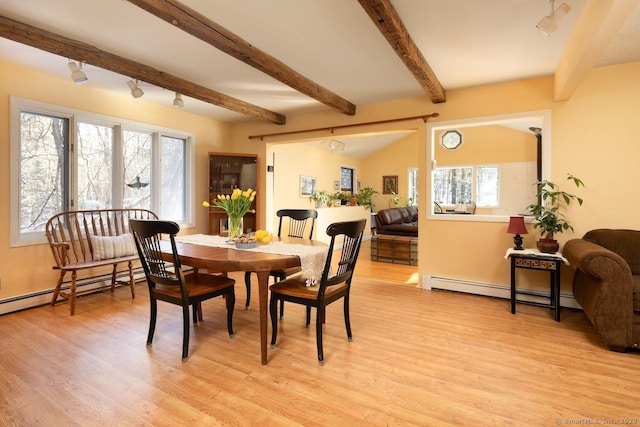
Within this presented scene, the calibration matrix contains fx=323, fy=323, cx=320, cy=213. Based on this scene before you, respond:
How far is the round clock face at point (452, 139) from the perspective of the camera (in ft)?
23.5

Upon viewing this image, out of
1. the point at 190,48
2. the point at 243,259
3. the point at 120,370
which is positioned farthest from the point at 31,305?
the point at 190,48

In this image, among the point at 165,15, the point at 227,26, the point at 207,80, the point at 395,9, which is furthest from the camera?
the point at 207,80

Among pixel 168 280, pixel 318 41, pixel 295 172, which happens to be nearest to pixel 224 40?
pixel 318 41

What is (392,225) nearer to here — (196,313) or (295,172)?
(295,172)

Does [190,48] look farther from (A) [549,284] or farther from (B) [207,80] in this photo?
(A) [549,284]

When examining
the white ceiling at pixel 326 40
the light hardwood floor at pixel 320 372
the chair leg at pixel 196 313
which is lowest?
the light hardwood floor at pixel 320 372

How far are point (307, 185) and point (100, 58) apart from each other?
480 cm

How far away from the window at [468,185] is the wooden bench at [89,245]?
261 inches

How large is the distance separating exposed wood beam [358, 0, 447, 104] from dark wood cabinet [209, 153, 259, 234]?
2.96 metres

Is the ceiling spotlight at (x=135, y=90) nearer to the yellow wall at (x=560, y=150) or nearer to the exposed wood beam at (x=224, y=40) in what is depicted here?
the exposed wood beam at (x=224, y=40)

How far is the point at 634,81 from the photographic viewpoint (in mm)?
3049

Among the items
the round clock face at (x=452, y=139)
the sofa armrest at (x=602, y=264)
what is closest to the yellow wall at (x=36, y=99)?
the sofa armrest at (x=602, y=264)

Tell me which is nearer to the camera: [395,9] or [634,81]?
[395,9]

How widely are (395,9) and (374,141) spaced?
21.2 ft
